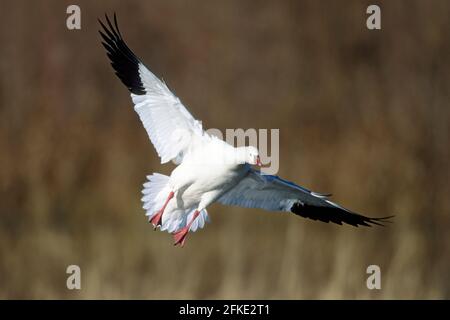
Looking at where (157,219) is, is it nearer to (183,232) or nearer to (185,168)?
(183,232)

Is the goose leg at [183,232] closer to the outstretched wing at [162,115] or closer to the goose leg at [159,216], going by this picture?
the goose leg at [159,216]

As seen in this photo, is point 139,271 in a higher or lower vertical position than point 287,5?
lower

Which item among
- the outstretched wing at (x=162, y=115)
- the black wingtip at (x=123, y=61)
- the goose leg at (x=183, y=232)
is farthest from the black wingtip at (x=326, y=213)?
the black wingtip at (x=123, y=61)

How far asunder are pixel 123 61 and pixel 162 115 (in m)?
0.46

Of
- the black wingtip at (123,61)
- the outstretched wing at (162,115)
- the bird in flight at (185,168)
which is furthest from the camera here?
the black wingtip at (123,61)

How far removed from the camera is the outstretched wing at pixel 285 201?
8078mm

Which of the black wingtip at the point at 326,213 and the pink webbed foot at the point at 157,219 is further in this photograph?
the black wingtip at the point at 326,213

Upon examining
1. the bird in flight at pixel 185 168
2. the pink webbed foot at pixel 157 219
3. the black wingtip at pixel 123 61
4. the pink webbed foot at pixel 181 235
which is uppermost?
the black wingtip at pixel 123 61

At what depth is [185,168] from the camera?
7656mm

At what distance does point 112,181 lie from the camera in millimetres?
10891

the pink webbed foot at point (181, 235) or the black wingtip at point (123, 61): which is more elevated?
the black wingtip at point (123, 61)
